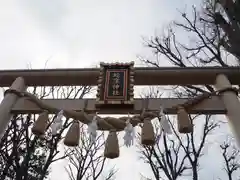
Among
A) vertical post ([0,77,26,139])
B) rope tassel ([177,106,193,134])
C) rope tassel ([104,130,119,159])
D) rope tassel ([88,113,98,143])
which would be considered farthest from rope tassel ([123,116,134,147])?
vertical post ([0,77,26,139])

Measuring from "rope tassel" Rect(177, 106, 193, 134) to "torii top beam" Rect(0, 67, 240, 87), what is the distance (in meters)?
0.71

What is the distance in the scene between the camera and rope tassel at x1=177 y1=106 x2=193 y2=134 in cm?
300

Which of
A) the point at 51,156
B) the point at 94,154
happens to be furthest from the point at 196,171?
the point at 51,156

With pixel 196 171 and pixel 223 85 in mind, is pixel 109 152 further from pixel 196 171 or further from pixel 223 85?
Answer: pixel 196 171

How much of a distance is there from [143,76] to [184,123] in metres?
1.01

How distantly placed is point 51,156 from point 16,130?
1157mm

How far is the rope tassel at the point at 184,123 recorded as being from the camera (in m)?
3.00

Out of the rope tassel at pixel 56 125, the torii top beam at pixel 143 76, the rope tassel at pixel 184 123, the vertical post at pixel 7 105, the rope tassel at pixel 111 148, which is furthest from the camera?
the torii top beam at pixel 143 76

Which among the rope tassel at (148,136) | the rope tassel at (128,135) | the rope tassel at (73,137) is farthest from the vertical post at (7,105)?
the rope tassel at (148,136)

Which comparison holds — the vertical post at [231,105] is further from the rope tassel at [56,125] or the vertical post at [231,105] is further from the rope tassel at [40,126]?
the rope tassel at [40,126]

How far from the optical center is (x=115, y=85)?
3596 mm

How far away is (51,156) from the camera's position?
730 cm

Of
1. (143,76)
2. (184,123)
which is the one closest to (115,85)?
(143,76)

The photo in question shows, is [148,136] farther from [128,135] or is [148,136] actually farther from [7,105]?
[7,105]
